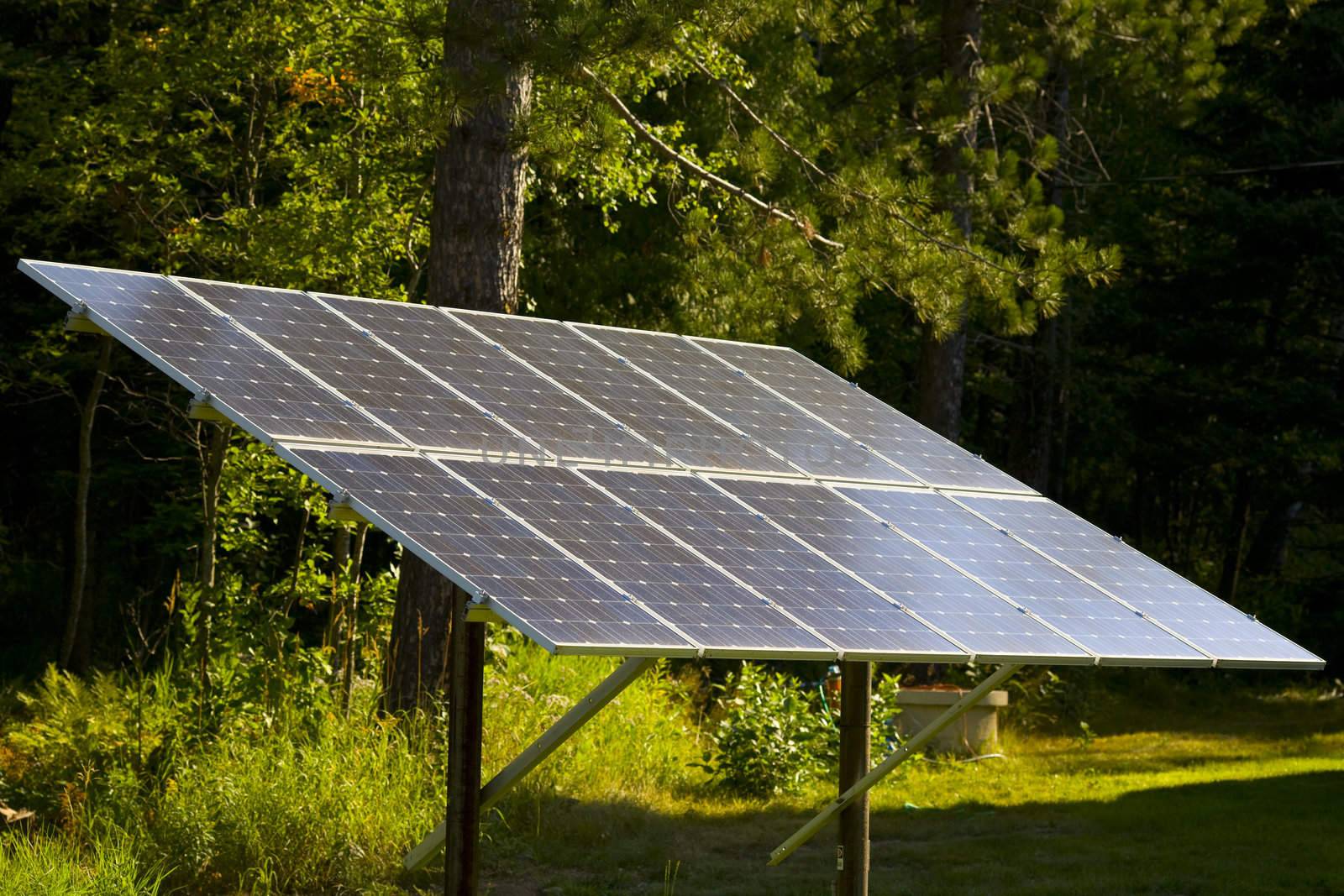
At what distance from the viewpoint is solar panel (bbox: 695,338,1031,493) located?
389 inches

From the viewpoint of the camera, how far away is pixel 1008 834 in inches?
528

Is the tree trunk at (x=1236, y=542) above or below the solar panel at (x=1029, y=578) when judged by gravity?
below

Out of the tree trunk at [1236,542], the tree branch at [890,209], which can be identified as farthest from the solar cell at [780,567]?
the tree trunk at [1236,542]

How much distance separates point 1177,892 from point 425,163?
38.2 ft

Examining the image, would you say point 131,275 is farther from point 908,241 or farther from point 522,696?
point 908,241

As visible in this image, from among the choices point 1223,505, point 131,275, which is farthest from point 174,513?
point 1223,505

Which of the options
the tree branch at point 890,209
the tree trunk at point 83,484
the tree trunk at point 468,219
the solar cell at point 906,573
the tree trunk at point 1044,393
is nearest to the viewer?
the solar cell at point 906,573

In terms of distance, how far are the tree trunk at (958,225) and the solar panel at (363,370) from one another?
12506mm

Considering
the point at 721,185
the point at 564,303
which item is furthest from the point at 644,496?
the point at 564,303

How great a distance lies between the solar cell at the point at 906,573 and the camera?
6.87 m

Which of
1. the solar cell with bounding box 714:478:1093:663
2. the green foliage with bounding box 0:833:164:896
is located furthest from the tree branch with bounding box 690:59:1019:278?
the green foliage with bounding box 0:833:164:896

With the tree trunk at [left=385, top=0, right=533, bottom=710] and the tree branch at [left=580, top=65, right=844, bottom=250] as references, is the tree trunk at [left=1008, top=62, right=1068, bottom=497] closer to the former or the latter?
the tree branch at [left=580, top=65, right=844, bottom=250]

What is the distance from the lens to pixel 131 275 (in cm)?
820

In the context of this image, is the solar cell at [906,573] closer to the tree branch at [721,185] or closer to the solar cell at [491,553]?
the solar cell at [491,553]
